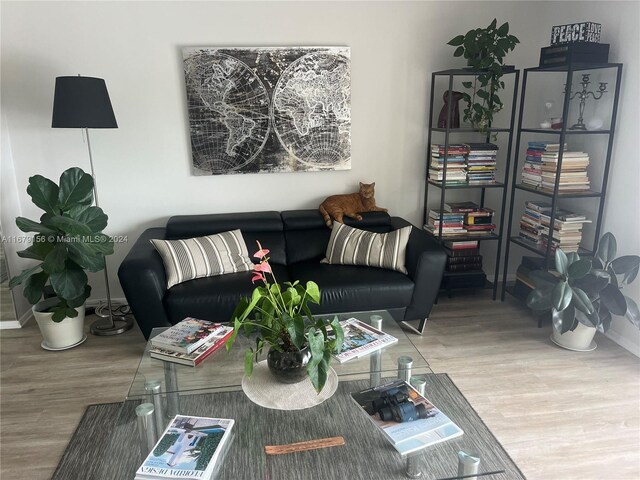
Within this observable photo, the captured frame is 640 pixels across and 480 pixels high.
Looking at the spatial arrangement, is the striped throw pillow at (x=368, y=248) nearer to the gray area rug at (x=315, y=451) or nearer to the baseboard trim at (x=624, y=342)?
the gray area rug at (x=315, y=451)

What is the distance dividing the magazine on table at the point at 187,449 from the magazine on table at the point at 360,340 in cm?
60

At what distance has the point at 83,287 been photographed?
9.26 feet

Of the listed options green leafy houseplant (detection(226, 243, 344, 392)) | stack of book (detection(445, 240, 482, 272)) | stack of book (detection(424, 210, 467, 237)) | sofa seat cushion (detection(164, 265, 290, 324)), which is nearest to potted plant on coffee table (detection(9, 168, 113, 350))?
sofa seat cushion (detection(164, 265, 290, 324))

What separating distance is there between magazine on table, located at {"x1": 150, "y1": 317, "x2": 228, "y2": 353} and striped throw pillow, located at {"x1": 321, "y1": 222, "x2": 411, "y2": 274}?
1199 millimetres

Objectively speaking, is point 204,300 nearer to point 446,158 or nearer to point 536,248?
point 446,158

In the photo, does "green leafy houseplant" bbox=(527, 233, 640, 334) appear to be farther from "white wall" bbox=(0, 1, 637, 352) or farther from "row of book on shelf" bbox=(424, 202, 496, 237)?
"white wall" bbox=(0, 1, 637, 352)

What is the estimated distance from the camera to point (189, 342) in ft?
6.90

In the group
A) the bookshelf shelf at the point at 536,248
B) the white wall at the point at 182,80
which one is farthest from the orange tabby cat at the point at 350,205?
the bookshelf shelf at the point at 536,248

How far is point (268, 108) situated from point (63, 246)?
1.67 metres

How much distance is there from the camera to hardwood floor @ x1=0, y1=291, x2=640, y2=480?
2029 millimetres

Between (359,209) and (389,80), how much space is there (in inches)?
39.5

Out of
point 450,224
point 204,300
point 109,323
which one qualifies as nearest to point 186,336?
point 204,300

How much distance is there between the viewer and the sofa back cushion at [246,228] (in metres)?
3.30

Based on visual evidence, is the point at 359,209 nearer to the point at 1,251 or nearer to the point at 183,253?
the point at 183,253
